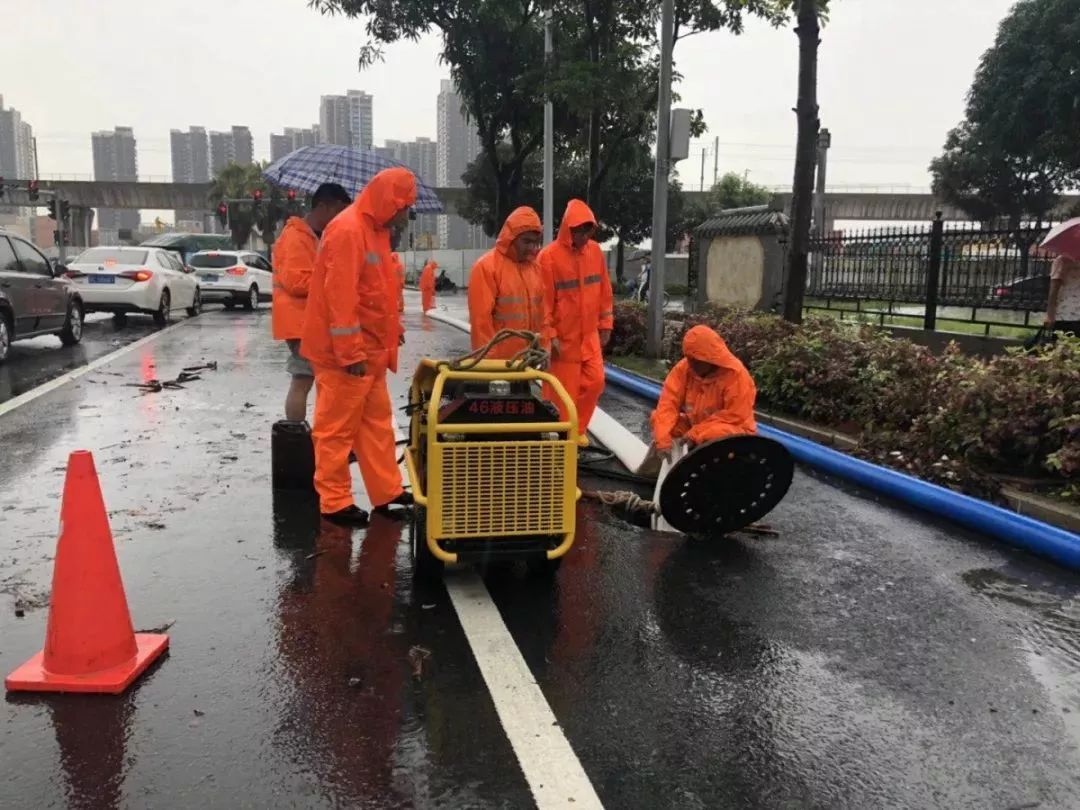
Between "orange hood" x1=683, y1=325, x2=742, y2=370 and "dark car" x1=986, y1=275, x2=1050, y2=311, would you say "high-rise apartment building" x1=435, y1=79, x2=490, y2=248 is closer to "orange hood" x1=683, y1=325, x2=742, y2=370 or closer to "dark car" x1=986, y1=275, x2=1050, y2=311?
"dark car" x1=986, y1=275, x2=1050, y2=311

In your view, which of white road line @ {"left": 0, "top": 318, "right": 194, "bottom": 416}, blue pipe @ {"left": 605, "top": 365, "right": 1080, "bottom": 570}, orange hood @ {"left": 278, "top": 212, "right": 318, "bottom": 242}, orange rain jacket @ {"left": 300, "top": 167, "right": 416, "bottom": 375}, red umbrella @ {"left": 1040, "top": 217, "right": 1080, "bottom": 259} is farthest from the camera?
white road line @ {"left": 0, "top": 318, "right": 194, "bottom": 416}

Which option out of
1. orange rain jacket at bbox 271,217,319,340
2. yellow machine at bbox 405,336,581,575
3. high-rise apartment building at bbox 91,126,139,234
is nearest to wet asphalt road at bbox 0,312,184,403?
orange rain jacket at bbox 271,217,319,340

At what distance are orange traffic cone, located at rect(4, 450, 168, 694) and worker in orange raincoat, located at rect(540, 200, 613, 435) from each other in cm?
344

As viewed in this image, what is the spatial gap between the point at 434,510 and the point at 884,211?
59.0 meters

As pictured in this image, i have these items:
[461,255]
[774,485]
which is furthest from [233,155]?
[774,485]

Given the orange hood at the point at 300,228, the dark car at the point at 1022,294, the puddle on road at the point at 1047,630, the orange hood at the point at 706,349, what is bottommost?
the puddle on road at the point at 1047,630

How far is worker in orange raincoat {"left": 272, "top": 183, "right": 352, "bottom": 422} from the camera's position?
5660 millimetres

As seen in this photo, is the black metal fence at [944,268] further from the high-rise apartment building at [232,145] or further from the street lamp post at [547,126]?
the high-rise apartment building at [232,145]

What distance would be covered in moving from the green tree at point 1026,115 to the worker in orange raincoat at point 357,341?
28678 mm

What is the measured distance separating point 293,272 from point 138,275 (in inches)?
509

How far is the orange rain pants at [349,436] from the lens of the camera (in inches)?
186

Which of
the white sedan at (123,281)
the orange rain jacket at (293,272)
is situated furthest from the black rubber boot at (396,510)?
the white sedan at (123,281)

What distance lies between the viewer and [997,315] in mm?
11102

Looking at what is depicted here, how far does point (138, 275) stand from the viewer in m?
17.0
